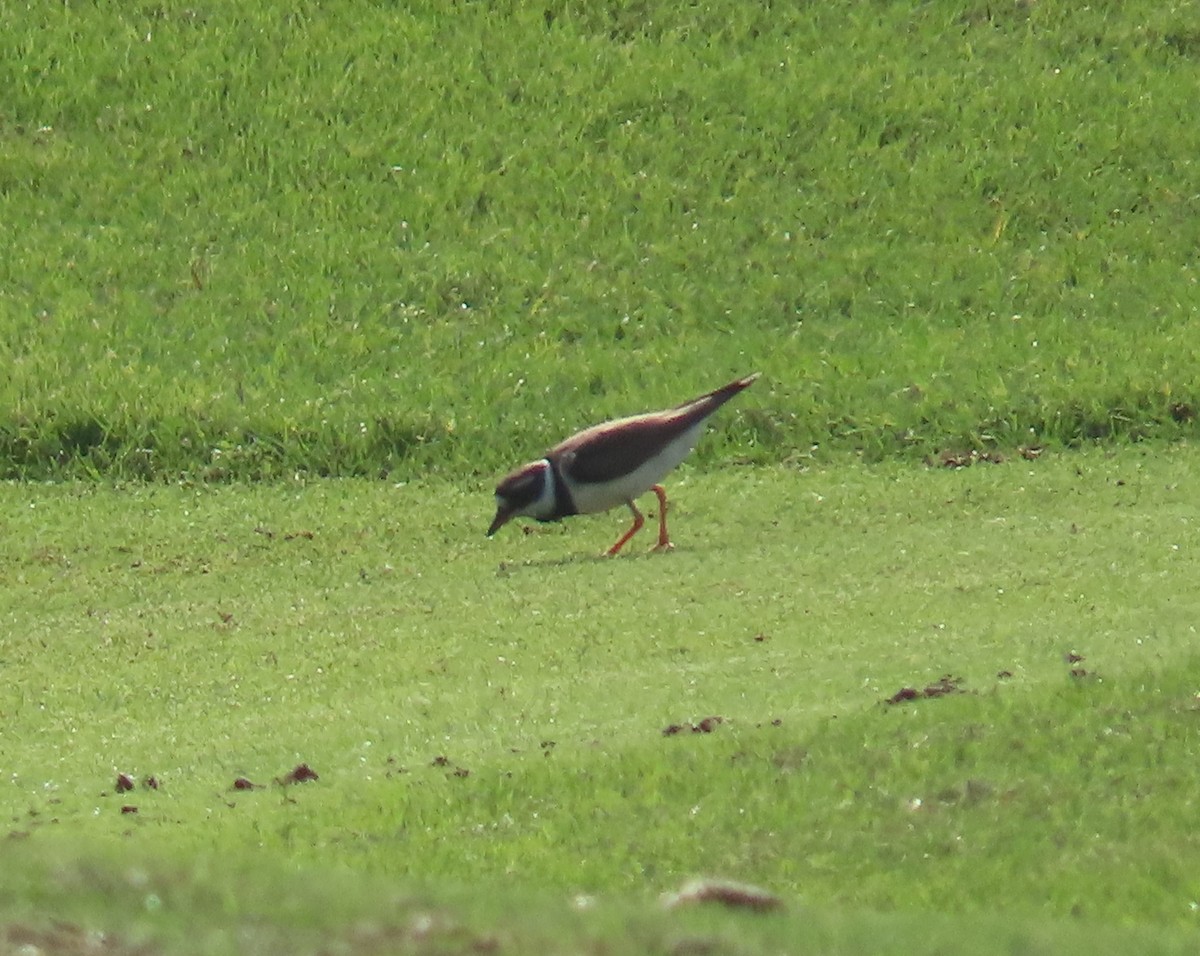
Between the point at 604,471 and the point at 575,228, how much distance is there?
8.35 metres

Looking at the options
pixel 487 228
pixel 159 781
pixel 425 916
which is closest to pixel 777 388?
pixel 487 228

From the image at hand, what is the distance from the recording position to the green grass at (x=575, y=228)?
58.1 ft

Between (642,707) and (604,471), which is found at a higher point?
(642,707)

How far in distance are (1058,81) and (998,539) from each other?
12.5m

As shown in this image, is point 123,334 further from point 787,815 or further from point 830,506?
point 787,815

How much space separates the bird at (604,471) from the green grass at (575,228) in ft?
10.9

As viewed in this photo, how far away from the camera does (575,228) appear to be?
2159 cm

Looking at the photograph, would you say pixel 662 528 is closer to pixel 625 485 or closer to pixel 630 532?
pixel 630 532

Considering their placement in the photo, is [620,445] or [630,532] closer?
[620,445]

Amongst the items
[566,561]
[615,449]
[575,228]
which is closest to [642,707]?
[566,561]

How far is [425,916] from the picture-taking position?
4.56 m

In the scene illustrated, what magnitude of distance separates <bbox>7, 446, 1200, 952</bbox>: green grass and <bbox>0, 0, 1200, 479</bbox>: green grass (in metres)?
3.05

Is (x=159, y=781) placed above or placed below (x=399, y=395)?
above

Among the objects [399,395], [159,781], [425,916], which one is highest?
[425,916]
